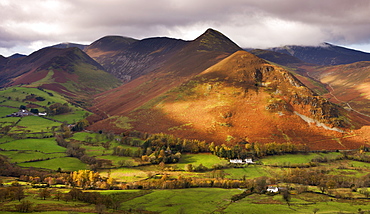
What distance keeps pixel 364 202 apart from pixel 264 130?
268 feet

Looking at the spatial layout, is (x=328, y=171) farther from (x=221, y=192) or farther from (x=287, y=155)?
(x=221, y=192)

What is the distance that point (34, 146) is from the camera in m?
166

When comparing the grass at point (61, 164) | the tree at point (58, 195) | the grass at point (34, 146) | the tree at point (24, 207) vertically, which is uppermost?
the grass at point (34, 146)

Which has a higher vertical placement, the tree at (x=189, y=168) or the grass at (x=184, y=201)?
the tree at (x=189, y=168)

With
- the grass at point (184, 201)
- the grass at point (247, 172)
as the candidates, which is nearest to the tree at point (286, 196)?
the grass at point (184, 201)

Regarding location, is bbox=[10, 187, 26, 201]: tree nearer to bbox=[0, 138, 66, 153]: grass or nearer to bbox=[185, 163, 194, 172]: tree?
bbox=[0, 138, 66, 153]: grass

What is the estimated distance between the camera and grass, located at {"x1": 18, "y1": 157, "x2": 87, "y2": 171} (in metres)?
139

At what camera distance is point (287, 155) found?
160750mm

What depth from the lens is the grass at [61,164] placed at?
139m

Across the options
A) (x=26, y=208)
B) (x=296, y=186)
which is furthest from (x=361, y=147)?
(x=26, y=208)

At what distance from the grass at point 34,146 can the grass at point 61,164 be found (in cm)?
1729

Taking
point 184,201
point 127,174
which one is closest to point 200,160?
point 127,174

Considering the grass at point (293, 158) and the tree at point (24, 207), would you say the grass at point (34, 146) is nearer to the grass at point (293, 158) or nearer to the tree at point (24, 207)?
the tree at point (24, 207)

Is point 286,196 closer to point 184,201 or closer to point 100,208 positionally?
point 184,201
